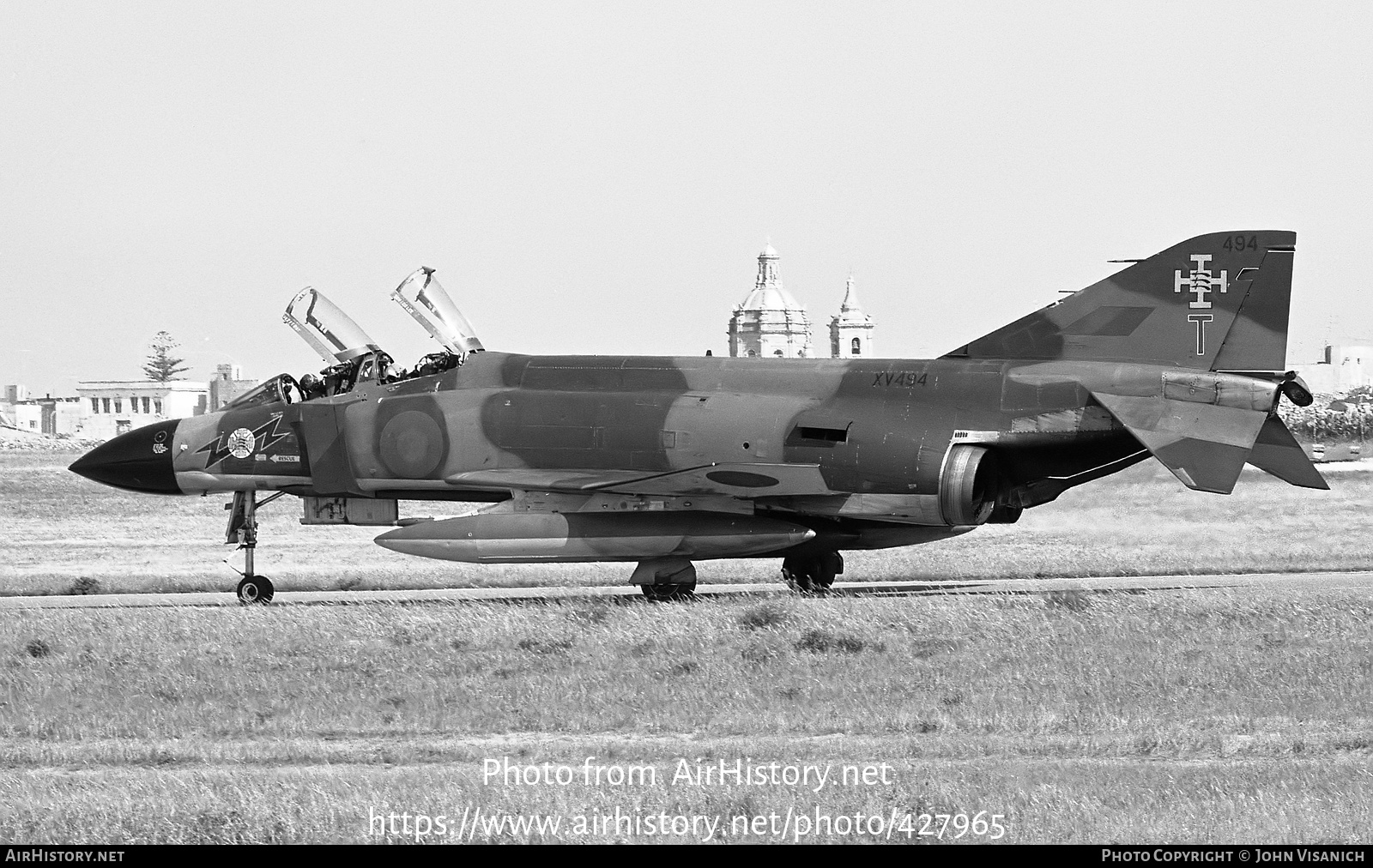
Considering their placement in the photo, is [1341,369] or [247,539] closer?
[247,539]

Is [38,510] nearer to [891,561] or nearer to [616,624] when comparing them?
[891,561]

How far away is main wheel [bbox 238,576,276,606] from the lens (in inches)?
802

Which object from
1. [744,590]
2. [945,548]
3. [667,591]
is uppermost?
[667,591]

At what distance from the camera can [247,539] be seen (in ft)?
68.9

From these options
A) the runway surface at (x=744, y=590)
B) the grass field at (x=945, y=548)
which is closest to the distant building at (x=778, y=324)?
the grass field at (x=945, y=548)

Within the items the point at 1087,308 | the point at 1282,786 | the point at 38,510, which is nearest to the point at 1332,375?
the point at 38,510

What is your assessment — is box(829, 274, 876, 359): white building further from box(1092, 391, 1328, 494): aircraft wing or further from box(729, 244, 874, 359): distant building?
box(1092, 391, 1328, 494): aircraft wing

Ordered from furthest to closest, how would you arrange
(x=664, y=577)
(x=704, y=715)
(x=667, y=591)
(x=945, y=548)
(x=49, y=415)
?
(x=49, y=415) → (x=945, y=548) → (x=667, y=591) → (x=664, y=577) → (x=704, y=715)

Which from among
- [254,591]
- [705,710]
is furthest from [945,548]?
[705,710]

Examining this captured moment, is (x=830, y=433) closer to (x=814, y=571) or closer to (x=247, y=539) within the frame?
(x=814, y=571)

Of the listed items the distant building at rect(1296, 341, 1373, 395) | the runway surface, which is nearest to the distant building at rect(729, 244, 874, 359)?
the distant building at rect(1296, 341, 1373, 395)

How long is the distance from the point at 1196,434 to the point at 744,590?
261 inches

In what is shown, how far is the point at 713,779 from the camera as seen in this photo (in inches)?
428

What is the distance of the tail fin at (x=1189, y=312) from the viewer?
62.3ft
